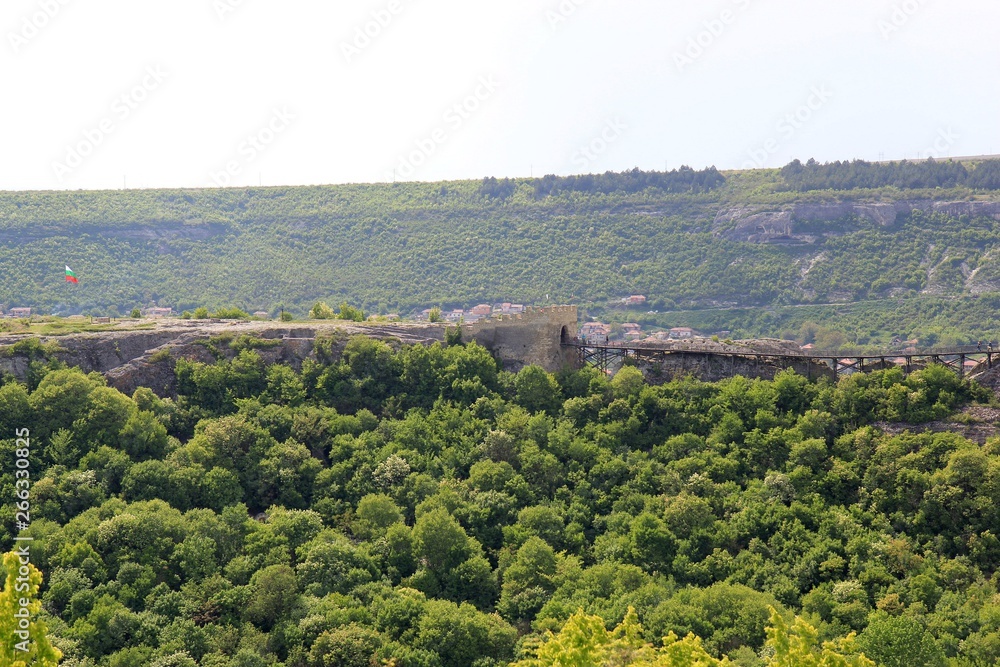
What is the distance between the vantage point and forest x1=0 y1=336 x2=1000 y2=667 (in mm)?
44625

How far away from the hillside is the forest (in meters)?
52.7

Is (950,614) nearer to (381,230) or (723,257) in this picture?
(723,257)

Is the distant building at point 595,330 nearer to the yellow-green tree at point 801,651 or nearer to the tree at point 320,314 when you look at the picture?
the tree at point 320,314

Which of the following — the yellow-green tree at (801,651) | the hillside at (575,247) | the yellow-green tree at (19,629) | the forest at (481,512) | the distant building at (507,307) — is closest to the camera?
the yellow-green tree at (19,629)

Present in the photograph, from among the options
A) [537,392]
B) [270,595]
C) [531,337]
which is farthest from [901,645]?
[531,337]

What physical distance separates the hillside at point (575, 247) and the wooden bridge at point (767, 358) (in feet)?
156

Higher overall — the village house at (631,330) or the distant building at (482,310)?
the distant building at (482,310)

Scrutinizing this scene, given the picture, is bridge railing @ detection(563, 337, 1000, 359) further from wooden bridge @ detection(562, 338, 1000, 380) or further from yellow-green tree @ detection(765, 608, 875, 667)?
yellow-green tree @ detection(765, 608, 875, 667)

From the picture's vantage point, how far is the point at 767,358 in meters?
60.9

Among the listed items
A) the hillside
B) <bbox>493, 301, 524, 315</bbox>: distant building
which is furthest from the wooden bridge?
the hillside

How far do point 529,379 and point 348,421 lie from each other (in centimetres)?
927

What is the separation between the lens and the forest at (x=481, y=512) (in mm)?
44625

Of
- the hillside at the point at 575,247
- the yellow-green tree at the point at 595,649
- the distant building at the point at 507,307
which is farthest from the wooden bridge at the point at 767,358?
the hillside at the point at 575,247

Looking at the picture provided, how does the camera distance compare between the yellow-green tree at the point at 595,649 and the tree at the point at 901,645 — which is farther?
the tree at the point at 901,645
